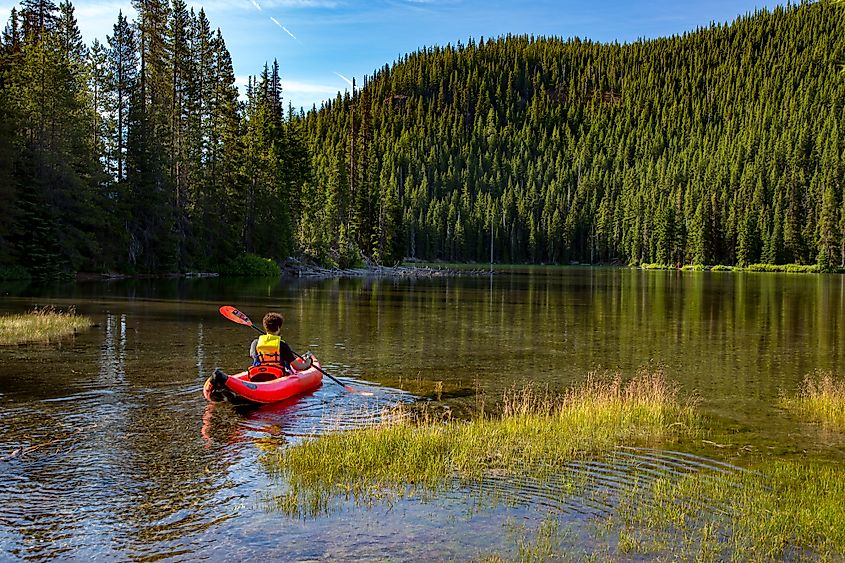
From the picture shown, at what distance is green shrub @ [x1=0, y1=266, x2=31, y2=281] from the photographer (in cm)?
5194

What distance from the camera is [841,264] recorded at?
124625 millimetres

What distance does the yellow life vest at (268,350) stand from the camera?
650 inches

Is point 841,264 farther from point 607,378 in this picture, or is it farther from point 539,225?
point 607,378

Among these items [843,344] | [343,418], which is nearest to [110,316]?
[343,418]

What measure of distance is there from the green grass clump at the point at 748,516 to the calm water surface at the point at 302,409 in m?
0.74

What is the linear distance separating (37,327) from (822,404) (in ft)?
83.0

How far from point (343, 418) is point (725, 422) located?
26.1 ft

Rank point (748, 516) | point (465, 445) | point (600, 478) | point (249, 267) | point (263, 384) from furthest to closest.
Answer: point (249, 267) → point (263, 384) → point (465, 445) → point (600, 478) → point (748, 516)

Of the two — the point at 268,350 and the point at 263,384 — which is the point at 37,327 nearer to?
the point at 268,350

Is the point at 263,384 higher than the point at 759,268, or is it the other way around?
the point at 759,268

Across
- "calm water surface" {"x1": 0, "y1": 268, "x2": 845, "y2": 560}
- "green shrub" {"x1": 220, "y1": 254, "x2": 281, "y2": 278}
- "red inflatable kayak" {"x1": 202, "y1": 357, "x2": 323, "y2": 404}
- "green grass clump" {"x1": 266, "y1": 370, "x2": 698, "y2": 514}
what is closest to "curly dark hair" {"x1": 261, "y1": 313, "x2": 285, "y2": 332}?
"red inflatable kayak" {"x1": 202, "y1": 357, "x2": 323, "y2": 404}

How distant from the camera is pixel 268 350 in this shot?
16594 millimetres

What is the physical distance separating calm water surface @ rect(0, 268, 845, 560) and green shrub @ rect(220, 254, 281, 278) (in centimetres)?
3365

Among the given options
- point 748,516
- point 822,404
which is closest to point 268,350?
point 748,516
